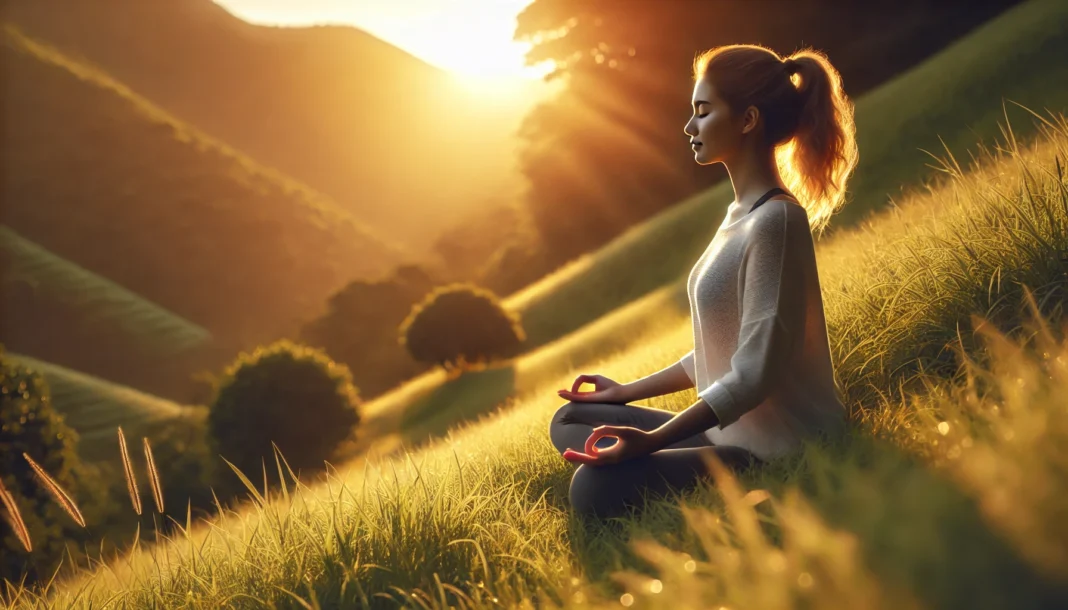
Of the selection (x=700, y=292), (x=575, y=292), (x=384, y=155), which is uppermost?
(x=384, y=155)

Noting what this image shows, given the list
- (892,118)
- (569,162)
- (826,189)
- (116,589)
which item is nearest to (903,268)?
(826,189)

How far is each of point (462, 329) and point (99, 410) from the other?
9.94m

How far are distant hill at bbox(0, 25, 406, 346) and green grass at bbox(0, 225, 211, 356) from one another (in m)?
5.44

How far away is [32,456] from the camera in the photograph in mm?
8867

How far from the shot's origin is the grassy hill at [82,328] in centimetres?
3278

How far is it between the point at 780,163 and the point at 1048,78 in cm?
1314

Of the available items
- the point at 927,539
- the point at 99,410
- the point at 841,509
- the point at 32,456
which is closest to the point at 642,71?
the point at 99,410

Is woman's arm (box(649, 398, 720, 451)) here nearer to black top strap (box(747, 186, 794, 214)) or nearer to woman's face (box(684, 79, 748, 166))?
black top strap (box(747, 186, 794, 214))

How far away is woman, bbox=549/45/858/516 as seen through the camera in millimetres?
2276

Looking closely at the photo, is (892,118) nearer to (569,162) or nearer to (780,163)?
(780,163)

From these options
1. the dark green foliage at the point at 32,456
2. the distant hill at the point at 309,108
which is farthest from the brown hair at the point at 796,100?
the distant hill at the point at 309,108

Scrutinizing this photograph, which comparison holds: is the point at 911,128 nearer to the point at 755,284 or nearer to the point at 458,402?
the point at 458,402

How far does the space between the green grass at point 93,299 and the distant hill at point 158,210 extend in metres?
5.44

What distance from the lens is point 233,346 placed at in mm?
38000
